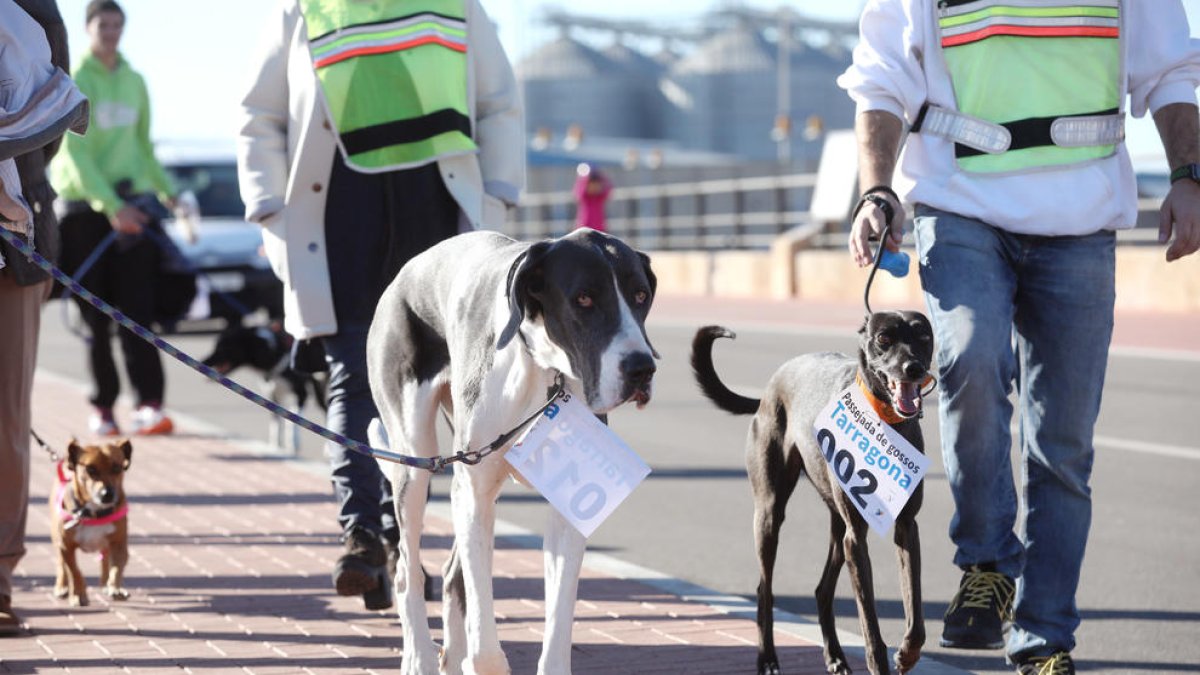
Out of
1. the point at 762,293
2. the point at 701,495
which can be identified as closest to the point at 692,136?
the point at 762,293

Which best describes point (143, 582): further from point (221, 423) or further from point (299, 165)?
point (221, 423)

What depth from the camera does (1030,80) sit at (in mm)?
4738

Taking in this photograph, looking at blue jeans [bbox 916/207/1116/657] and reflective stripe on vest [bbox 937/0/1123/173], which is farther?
reflective stripe on vest [bbox 937/0/1123/173]

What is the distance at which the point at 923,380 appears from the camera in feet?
14.1

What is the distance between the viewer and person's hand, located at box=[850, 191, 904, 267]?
4.61m

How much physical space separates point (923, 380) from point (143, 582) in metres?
3.59

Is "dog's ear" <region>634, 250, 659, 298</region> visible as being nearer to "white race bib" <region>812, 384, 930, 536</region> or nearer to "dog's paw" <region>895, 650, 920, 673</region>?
"white race bib" <region>812, 384, 930, 536</region>

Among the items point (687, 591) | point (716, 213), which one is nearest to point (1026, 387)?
point (687, 591)

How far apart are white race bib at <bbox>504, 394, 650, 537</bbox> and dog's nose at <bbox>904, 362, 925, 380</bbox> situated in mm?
678

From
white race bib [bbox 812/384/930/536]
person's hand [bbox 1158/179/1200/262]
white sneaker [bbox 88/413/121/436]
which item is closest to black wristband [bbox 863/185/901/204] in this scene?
white race bib [bbox 812/384/930/536]

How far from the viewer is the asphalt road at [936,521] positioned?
5.91 metres

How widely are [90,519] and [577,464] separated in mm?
2907

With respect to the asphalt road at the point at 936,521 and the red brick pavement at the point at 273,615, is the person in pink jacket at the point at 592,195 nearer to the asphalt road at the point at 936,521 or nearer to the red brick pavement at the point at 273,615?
the asphalt road at the point at 936,521

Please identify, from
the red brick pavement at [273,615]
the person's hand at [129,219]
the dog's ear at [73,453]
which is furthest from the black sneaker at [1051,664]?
the person's hand at [129,219]
